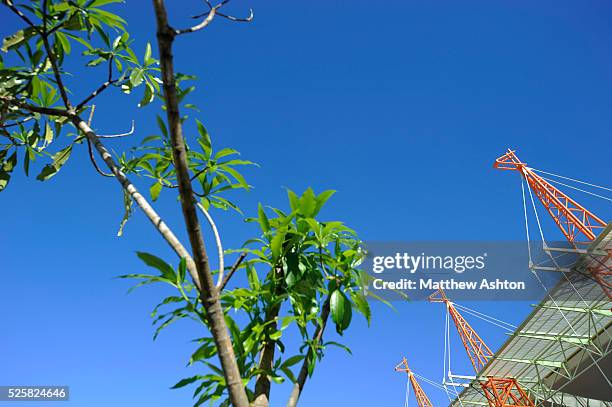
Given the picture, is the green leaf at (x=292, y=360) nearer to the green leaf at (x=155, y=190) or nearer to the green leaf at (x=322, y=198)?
the green leaf at (x=322, y=198)

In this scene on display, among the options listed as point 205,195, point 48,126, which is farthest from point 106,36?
point 205,195

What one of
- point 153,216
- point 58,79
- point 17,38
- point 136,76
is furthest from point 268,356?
point 17,38

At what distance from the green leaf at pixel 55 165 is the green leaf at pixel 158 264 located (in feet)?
4.27

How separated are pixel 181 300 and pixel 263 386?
38 cm

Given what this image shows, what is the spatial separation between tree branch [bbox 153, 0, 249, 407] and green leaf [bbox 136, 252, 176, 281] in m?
0.24

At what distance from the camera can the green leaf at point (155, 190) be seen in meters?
2.30

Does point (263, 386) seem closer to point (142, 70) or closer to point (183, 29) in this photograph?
point (183, 29)

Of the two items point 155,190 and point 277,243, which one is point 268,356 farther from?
point 155,190

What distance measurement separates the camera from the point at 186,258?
69.2 inches

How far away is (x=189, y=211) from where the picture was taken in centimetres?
152

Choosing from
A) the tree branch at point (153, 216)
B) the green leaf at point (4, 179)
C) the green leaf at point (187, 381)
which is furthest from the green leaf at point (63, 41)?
the green leaf at point (187, 381)

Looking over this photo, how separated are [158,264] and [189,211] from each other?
0.37 metres

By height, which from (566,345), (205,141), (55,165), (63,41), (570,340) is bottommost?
(205,141)

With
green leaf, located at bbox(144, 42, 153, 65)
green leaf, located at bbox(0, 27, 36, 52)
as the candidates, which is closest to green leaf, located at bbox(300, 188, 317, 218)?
green leaf, located at bbox(144, 42, 153, 65)
